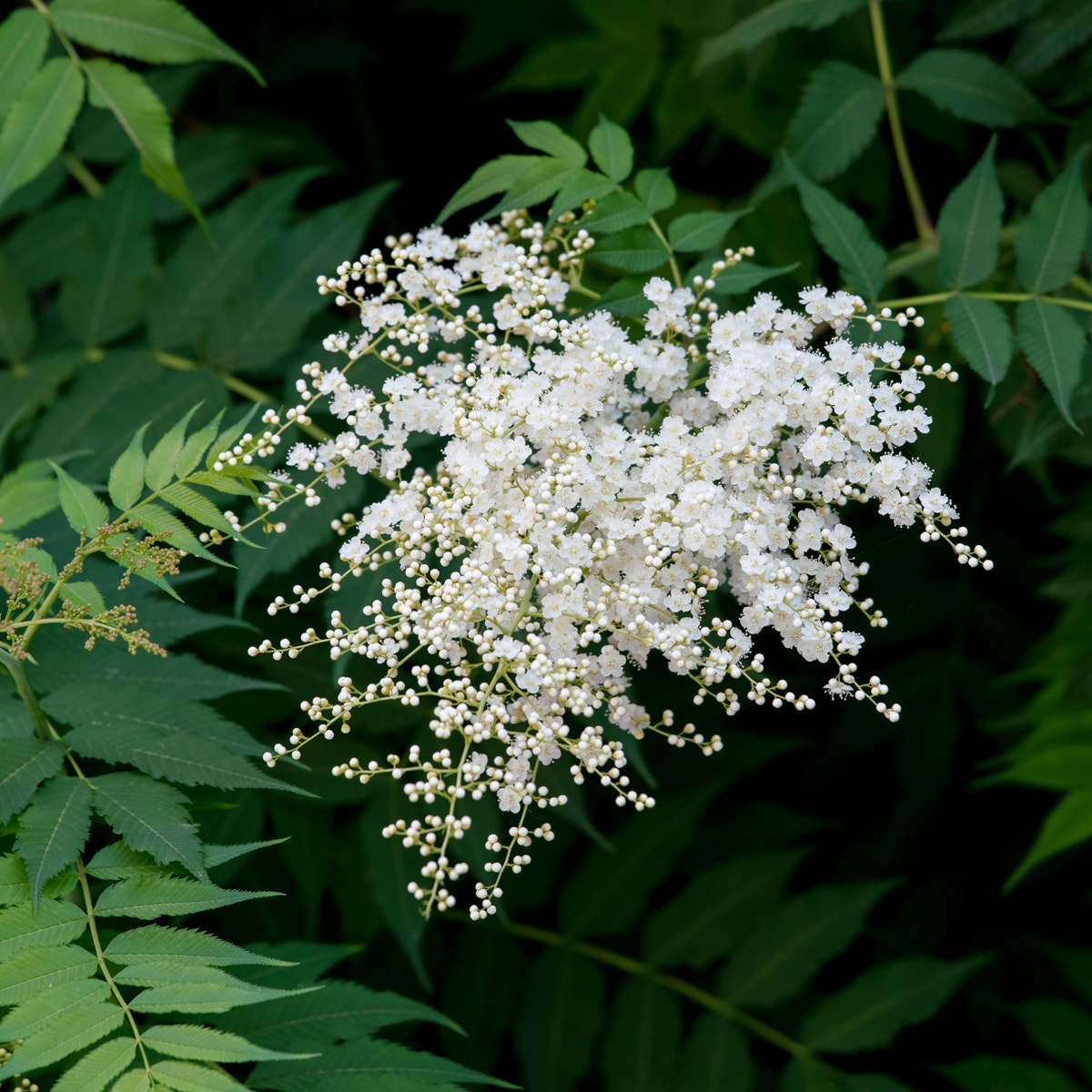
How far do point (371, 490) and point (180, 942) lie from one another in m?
1.44

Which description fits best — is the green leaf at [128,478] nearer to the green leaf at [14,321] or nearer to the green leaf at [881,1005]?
the green leaf at [14,321]

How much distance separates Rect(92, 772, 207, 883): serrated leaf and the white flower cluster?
0.70ft

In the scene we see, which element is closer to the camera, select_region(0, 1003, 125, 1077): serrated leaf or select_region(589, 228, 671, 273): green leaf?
select_region(0, 1003, 125, 1077): serrated leaf

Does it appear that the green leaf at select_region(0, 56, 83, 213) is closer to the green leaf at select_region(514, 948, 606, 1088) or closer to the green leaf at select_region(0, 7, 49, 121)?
the green leaf at select_region(0, 7, 49, 121)

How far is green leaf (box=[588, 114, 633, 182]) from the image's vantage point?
7.66 feet

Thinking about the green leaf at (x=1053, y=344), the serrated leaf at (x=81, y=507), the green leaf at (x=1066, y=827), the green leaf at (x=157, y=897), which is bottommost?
the green leaf at (x=157, y=897)

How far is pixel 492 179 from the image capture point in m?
2.29

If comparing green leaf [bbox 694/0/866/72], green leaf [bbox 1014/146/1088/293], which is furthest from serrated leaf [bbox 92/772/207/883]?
green leaf [bbox 694/0/866/72]

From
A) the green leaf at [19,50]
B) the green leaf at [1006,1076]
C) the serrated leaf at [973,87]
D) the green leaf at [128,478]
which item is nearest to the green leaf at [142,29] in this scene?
the green leaf at [19,50]

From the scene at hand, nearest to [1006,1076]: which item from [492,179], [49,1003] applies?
[49,1003]

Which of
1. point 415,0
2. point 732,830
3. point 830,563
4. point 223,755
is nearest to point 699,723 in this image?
point 732,830

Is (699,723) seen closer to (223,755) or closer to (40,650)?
(223,755)

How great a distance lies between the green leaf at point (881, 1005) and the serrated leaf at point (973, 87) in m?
2.47

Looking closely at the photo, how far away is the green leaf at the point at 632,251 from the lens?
2242 millimetres
